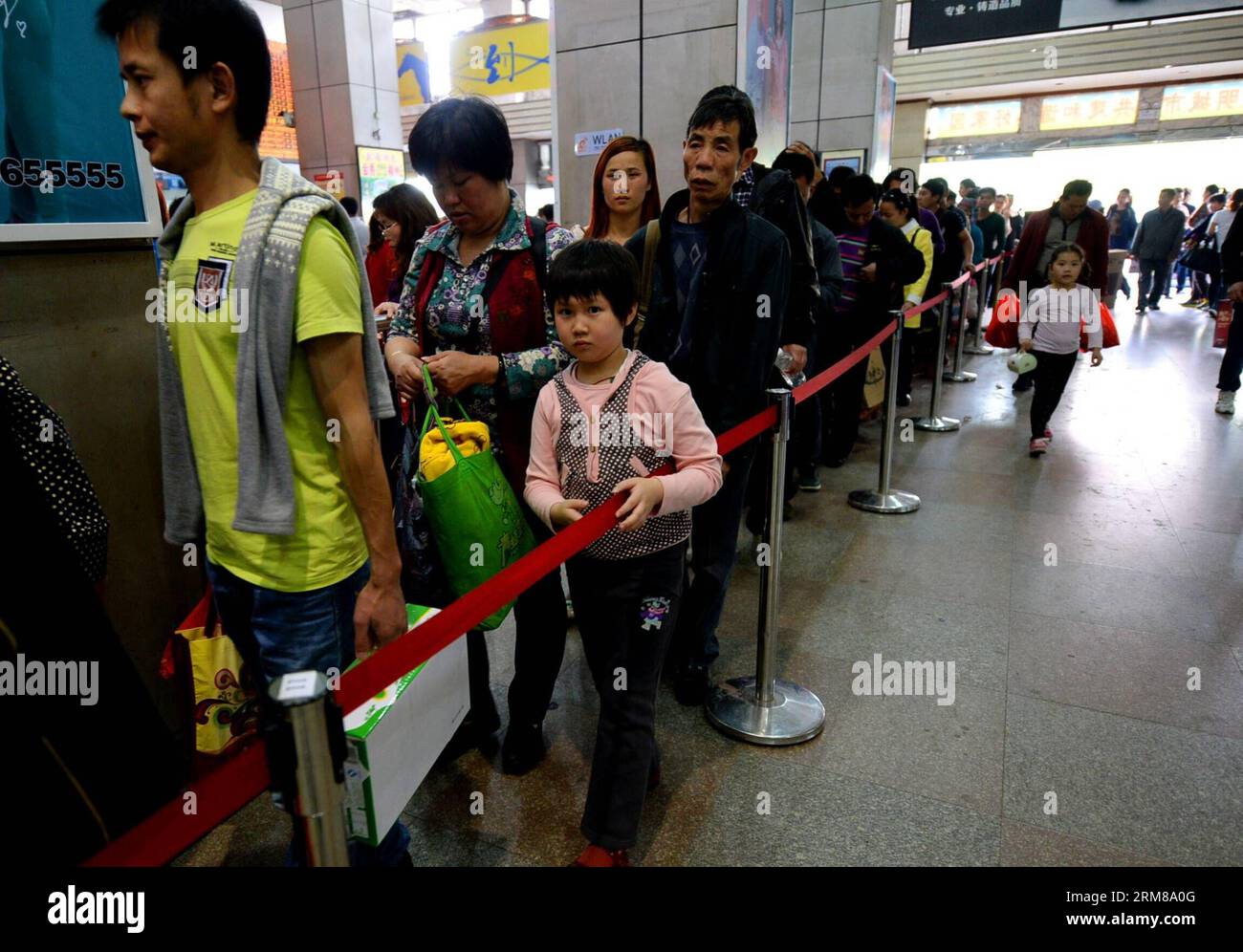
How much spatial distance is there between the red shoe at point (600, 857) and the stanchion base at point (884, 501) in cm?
338

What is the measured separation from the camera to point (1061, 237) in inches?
270

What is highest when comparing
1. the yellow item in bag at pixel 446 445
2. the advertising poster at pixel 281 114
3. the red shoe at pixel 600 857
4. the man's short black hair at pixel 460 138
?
the advertising poster at pixel 281 114

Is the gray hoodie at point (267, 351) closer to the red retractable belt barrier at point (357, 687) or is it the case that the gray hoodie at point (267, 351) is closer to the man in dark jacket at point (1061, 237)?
the red retractable belt barrier at point (357, 687)

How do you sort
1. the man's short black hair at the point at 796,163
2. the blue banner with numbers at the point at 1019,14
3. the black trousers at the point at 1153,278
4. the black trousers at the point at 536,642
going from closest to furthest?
the black trousers at the point at 536,642
the man's short black hair at the point at 796,163
the blue banner with numbers at the point at 1019,14
the black trousers at the point at 1153,278

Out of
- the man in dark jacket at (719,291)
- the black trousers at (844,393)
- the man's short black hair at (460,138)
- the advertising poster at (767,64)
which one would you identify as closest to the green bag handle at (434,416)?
the man's short black hair at (460,138)

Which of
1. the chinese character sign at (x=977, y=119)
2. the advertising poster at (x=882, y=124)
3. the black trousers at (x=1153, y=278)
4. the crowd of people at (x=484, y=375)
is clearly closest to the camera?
the crowd of people at (x=484, y=375)

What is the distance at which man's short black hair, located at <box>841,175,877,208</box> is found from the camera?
5.17 meters

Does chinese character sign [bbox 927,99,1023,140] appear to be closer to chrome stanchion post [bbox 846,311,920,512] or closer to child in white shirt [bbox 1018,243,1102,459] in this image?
child in white shirt [bbox 1018,243,1102,459]

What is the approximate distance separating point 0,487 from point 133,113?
67cm

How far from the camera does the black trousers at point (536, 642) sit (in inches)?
96.5

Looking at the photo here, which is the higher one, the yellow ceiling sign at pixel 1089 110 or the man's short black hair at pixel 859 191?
the yellow ceiling sign at pixel 1089 110

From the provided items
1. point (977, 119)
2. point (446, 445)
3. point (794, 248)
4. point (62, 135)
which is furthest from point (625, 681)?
point (977, 119)
